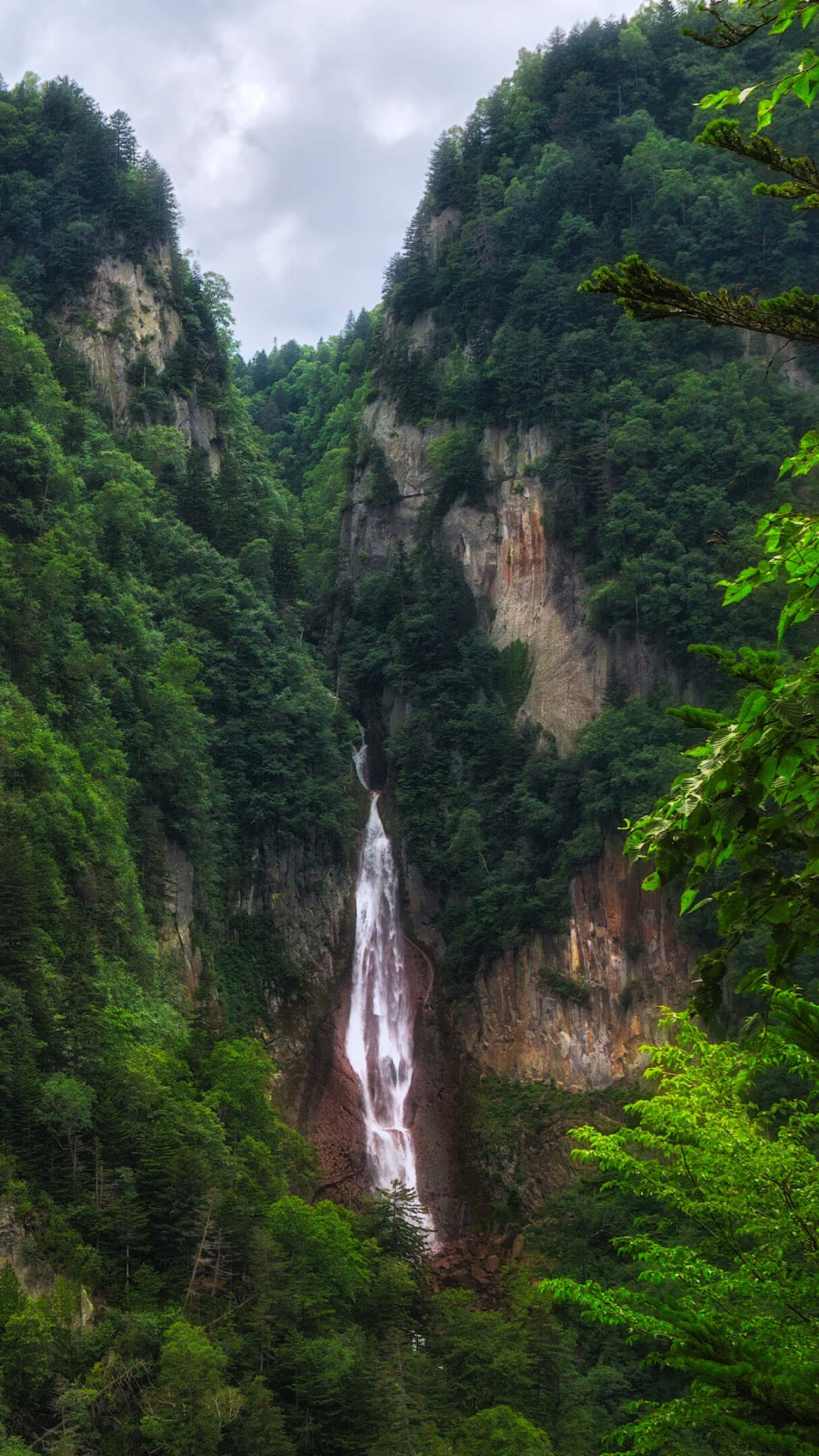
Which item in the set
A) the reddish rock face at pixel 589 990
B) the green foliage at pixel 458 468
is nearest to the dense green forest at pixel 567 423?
the green foliage at pixel 458 468

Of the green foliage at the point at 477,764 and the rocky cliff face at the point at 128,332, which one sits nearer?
the green foliage at the point at 477,764

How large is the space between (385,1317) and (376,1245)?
270 cm

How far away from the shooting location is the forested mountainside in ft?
76.2

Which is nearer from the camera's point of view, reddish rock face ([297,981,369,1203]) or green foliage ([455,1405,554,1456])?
green foliage ([455,1405,554,1456])

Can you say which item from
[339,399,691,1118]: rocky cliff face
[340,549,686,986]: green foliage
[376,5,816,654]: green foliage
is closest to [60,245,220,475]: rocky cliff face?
[339,399,691,1118]: rocky cliff face

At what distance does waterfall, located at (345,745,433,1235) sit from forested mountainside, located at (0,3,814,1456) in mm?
1059

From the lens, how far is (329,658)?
52.9 metres

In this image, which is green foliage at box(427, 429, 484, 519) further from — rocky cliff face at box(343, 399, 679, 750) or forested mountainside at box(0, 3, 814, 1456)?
rocky cliff face at box(343, 399, 679, 750)

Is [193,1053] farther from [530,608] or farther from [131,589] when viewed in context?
[530,608]

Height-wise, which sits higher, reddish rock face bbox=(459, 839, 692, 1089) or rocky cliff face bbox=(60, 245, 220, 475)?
rocky cliff face bbox=(60, 245, 220, 475)

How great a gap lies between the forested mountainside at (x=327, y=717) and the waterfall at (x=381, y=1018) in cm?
106

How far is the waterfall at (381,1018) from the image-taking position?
39.8 metres

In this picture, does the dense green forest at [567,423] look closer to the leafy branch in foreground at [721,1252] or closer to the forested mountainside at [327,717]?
the forested mountainside at [327,717]


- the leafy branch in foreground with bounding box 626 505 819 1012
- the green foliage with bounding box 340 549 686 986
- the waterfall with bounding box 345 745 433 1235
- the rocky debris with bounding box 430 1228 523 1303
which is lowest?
the rocky debris with bounding box 430 1228 523 1303
